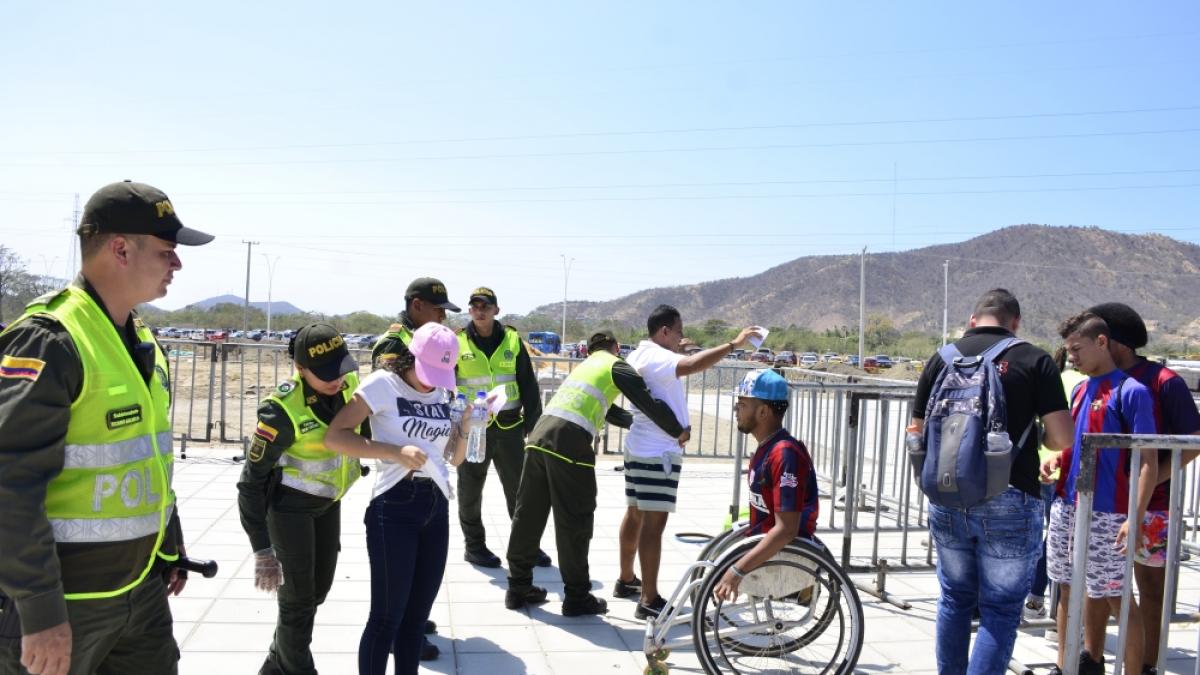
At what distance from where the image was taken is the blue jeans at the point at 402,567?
3.39 meters

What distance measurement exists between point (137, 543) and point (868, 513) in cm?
703

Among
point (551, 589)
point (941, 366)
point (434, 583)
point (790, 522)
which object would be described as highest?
point (941, 366)

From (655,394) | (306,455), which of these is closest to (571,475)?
(655,394)

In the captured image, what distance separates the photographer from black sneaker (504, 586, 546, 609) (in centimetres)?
520

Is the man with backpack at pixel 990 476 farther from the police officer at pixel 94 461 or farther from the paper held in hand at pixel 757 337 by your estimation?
the police officer at pixel 94 461

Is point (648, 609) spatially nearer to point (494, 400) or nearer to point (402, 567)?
point (494, 400)

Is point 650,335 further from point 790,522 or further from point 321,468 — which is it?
point 321,468

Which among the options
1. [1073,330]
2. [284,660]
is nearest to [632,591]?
[284,660]

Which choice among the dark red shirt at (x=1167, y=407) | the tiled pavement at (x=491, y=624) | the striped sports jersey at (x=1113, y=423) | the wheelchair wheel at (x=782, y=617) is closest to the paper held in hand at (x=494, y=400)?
the wheelchair wheel at (x=782, y=617)

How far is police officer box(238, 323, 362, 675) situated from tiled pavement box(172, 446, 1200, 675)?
0.70 m

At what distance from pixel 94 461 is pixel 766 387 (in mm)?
2732

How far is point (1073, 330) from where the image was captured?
4.25 meters

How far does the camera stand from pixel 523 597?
205 inches

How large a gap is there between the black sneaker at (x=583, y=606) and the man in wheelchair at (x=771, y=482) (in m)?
1.42
